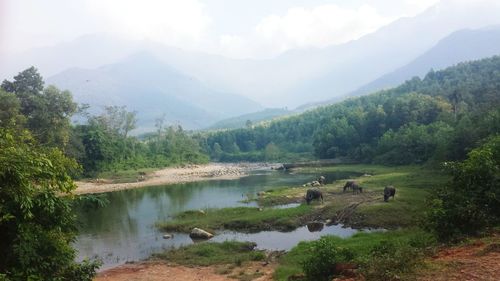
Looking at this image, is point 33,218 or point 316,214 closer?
point 33,218

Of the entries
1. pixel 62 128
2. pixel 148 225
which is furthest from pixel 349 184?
pixel 62 128

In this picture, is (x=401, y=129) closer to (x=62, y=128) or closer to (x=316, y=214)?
(x=316, y=214)

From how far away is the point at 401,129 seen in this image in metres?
89.3

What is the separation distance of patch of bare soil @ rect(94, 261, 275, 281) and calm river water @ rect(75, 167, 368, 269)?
2582 millimetres

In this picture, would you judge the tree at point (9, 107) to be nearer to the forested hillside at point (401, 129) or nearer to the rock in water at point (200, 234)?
the rock in water at point (200, 234)

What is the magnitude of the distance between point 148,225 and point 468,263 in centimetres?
2977

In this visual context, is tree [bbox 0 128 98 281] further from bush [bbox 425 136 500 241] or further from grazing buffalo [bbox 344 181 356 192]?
grazing buffalo [bbox 344 181 356 192]

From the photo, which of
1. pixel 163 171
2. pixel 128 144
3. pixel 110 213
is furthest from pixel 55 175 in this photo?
pixel 128 144

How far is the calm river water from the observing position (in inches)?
1168

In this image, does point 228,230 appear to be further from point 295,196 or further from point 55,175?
point 55,175

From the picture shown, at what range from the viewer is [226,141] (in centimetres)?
16212

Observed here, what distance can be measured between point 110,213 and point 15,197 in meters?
34.7

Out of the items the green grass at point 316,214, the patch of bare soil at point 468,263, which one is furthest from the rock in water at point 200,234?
the patch of bare soil at point 468,263

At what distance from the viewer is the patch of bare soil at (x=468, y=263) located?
40.3ft
